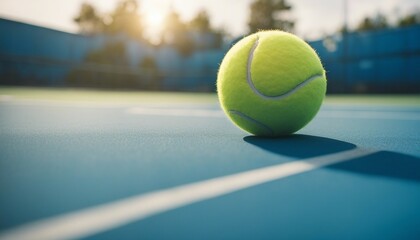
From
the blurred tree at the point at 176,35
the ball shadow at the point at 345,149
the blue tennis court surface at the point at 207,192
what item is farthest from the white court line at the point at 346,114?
the blurred tree at the point at 176,35

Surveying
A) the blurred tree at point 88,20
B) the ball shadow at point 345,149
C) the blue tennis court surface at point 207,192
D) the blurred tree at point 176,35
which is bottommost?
the ball shadow at point 345,149

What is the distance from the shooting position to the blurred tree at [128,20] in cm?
4028

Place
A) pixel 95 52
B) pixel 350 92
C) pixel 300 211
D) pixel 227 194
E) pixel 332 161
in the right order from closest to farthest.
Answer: pixel 300 211 < pixel 227 194 < pixel 332 161 < pixel 350 92 < pixel 95 52

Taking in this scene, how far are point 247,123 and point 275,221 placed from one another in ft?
5.12

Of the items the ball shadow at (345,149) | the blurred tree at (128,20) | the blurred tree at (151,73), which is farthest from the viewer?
the blurred tree at (128,20)

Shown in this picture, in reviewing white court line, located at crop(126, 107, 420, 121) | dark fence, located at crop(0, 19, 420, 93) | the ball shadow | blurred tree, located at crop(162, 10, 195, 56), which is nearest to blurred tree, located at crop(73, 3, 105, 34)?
blurred tree, located at crop(162, 10, 195, 56)

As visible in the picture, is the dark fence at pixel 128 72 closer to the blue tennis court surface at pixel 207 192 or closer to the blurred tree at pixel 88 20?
the blue tennis court surface at pixel 207 192

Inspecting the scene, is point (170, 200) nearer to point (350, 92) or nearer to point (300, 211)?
point (300, 211)

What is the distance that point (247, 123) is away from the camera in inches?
101

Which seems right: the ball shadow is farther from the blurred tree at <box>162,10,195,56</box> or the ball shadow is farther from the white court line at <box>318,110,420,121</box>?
the blurred tree at <box>162,10,195,56</box>

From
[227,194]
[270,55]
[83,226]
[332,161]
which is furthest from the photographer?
[270,55]

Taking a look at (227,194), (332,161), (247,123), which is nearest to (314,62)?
(247,123)

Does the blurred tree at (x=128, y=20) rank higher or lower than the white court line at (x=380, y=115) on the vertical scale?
higher

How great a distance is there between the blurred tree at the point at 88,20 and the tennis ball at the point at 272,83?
44871mm
